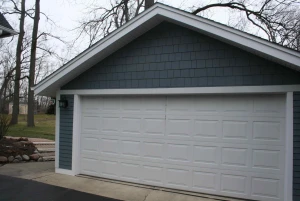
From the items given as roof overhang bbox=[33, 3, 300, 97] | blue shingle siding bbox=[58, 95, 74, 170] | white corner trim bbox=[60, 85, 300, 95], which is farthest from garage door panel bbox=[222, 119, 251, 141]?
blue shingle siding bbox=[58, 95, 74, 170]

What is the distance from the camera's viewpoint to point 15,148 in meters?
9.02

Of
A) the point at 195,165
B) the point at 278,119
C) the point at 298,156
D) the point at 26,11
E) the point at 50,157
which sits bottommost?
the point at 50,157

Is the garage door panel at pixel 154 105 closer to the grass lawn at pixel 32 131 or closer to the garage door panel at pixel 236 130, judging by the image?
the garage door panel at pixel 236 130

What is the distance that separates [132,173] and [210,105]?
2.53 m

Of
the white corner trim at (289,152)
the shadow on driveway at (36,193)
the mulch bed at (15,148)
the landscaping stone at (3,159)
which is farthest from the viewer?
the mulch bed at (15,148)

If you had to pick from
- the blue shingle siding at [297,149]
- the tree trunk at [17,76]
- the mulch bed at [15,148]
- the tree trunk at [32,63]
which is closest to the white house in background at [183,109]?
the blue shingle siding at [297,149]

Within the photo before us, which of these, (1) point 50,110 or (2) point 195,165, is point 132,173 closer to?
(2) point 195,165

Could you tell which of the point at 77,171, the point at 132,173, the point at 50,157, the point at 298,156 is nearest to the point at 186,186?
the point at 132,173

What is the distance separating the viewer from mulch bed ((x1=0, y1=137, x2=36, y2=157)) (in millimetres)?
8577

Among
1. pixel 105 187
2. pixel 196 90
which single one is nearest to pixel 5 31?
pixel 105 187

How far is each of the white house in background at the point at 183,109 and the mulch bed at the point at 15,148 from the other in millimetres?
2520

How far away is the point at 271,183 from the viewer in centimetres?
507

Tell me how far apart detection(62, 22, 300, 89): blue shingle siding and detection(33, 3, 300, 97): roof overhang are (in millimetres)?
162

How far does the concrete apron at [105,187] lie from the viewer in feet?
17.6
